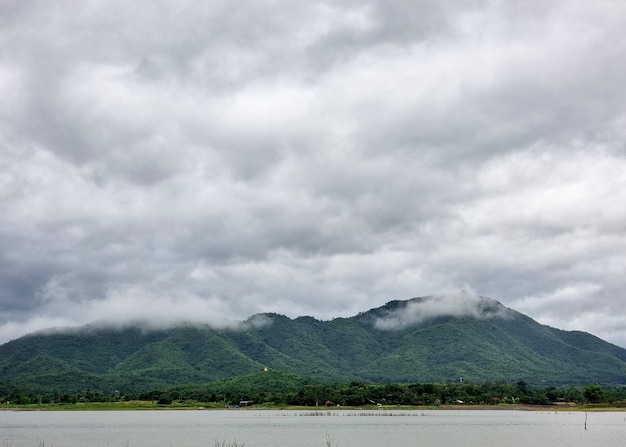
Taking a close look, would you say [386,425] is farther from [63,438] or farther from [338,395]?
[338,395]

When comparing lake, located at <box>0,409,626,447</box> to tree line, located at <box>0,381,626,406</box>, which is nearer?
lake, located at <box>0,409,626,447</box>

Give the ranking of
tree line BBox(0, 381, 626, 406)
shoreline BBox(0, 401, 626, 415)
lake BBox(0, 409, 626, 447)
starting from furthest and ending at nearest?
tree line BBox(0, 381, 626, 406) < shoreline BBox(0, 401, 626, 415) < lake BBox(0, 409, 626, 447)

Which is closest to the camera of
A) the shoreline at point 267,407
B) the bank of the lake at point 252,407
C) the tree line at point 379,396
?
the shoreline at point 267,407

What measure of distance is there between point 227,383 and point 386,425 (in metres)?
85.3

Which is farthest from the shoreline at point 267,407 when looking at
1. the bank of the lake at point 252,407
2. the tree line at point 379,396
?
the tree line at point 379,396

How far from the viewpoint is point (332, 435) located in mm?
67875

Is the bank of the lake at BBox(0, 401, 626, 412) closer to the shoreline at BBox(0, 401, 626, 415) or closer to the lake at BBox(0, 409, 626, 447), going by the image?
the shoreline at BBox(0, 401, 626, 415)

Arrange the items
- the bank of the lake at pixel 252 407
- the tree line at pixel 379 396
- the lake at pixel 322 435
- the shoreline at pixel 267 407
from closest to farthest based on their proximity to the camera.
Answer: the lake at pixel 322 435 → the shoreline at pixel 267 407 → the bank of the lake at pixel 252 407 → the tree line at pixel 379 396

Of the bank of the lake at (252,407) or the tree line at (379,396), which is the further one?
the tree line at (379,396)

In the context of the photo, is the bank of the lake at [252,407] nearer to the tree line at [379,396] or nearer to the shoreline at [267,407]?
the shoreline at [267,407]

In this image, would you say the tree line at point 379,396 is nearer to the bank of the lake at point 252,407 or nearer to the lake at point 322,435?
the bank of the lake at point 252,407

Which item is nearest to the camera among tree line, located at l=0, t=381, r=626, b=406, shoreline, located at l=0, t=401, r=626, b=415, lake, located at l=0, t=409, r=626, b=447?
lake, located at l=0, t=409, r=626, b=447

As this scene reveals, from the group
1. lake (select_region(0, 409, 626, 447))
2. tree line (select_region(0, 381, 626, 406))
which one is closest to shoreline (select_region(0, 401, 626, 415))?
tree line (select_region(0, 381, 626, 406))

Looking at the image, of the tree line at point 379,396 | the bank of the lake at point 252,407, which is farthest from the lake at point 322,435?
the tree line at point 379,396
